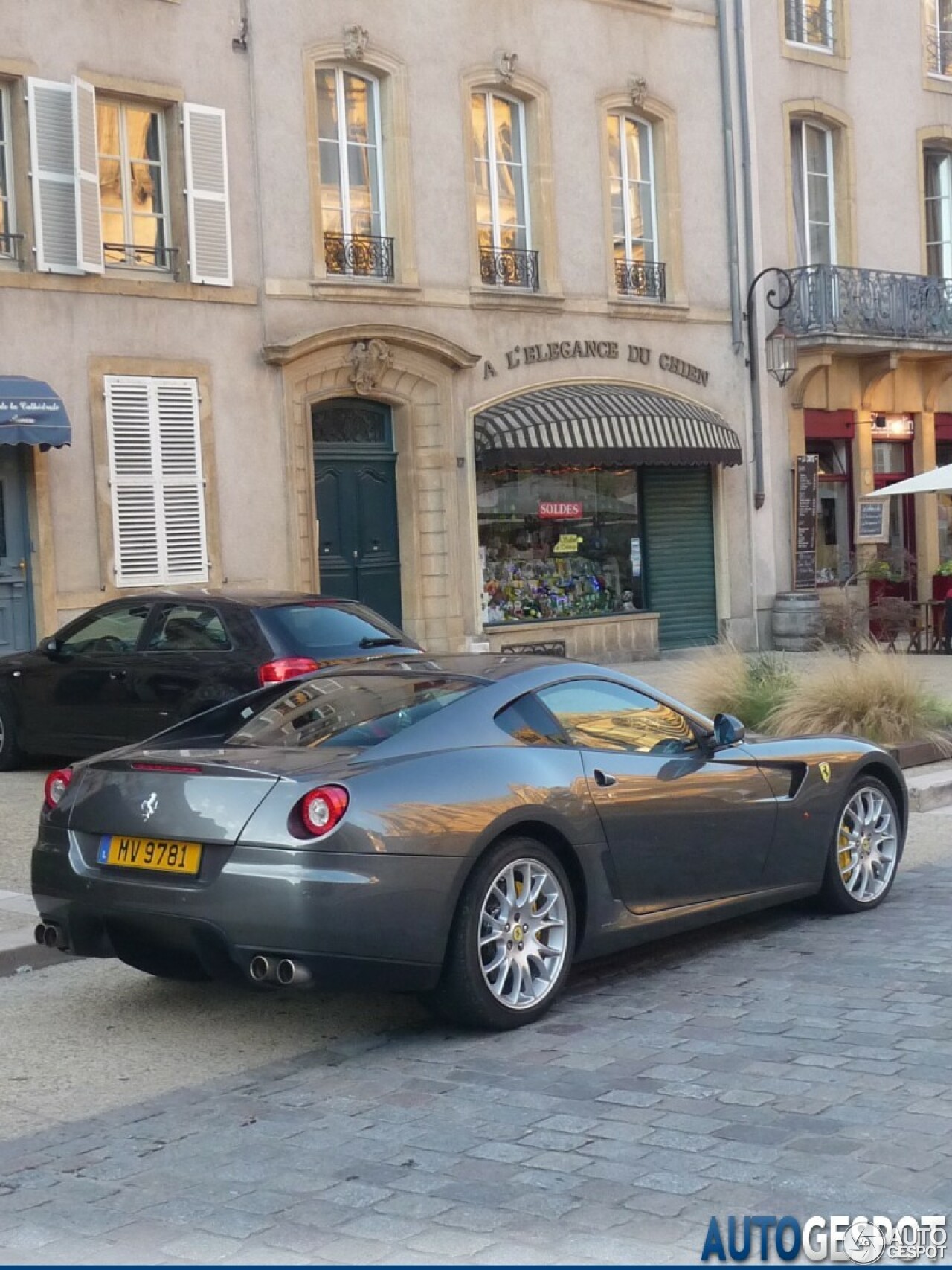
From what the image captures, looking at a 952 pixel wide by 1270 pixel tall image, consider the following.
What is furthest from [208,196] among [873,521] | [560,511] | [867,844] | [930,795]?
[867,844]

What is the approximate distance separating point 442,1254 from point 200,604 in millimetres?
8477

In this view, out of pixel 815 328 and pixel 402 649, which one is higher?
pixel 815 328

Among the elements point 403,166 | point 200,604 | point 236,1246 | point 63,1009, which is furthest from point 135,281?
point 236,1246

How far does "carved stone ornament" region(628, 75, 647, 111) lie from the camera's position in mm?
22484

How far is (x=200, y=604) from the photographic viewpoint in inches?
480

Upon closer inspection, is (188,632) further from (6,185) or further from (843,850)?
(6,185)

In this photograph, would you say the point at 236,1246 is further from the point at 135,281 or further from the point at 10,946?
the point at 135,281

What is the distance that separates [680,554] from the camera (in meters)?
23.5

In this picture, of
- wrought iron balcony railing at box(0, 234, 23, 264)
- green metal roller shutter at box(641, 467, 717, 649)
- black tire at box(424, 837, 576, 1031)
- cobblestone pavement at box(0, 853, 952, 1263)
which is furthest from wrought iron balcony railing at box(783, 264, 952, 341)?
black tire at box(424, 837, 576, 1031)

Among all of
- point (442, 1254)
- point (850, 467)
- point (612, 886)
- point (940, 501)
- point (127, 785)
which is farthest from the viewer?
point (940, 501)

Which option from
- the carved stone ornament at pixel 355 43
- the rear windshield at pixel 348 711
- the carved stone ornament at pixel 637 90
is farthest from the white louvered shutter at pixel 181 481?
the rear windshield at pixel 348 711

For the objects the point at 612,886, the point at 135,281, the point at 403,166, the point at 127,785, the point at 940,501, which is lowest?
the point at 612,886

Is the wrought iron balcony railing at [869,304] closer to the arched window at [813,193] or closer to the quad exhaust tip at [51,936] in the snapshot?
the arched window at [813,193]

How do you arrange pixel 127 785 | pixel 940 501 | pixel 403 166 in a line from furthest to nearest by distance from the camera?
pixel 940 501 → pixel 403 166 → pixel 127 785
